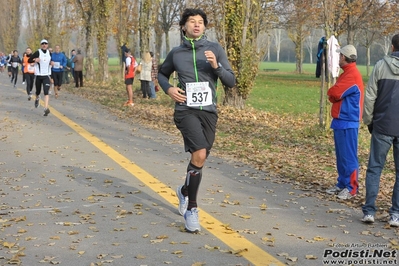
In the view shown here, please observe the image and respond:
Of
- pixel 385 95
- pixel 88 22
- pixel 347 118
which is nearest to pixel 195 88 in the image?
pixel 385 95

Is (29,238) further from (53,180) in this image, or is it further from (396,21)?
(396,21)

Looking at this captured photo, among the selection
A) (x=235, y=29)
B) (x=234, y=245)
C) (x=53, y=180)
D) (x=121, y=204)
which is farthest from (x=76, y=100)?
(x=234, y=245)

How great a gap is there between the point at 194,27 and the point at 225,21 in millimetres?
14096

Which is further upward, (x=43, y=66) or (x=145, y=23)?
(x=145, y=23)

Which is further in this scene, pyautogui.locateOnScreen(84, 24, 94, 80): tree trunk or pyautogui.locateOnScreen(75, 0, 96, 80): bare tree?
pyautogui.locateOnScreen(84, 24, 94, 80): tree trunk

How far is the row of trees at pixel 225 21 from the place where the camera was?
2072 cm

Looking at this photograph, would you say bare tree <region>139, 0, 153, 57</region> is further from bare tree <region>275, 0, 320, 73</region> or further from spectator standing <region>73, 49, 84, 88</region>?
bare tree <region>275, 0, 320, 73</region>

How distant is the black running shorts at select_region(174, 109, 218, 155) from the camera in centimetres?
695

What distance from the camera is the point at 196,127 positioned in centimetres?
695

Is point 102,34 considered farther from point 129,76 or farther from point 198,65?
point 198,65

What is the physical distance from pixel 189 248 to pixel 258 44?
611 inches

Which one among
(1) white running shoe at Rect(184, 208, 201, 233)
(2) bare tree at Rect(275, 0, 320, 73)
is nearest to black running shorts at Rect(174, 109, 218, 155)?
(1) white running shoe at Rect(184, 208, 201, 233)

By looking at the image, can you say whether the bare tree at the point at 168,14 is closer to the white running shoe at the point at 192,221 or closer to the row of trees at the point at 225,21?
the row of trees at the point at 225,21

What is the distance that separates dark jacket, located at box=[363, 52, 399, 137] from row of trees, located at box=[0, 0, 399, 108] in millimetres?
8208
